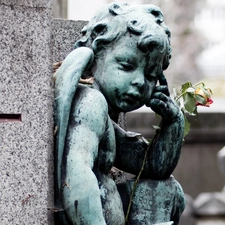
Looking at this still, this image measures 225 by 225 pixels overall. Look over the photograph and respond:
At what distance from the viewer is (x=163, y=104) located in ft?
12.7

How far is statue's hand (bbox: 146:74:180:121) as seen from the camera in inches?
152

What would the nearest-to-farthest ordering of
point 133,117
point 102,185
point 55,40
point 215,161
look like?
point 102,185, point 55,40, point 133,117, point 215,161

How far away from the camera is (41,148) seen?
11.7 feet

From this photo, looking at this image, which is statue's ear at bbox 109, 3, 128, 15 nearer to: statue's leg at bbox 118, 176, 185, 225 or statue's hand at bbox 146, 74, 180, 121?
statue's hand at bbox 146, 74, 180, 121

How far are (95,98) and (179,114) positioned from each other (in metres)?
0.46

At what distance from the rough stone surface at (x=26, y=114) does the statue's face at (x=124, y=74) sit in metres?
0.28

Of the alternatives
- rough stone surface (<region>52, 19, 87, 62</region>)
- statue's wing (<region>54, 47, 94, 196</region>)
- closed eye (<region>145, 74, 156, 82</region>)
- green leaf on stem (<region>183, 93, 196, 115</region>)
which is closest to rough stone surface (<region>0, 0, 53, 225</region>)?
statue's wing (<region>54, 47, 94, 196</region>)

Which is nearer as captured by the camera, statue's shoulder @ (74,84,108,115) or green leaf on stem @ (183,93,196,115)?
statue's shoulder @ (74,84,108,115)

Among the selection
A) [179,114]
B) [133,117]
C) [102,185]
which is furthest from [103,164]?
[133,117]

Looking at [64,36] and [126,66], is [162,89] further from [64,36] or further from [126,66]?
[64,36]

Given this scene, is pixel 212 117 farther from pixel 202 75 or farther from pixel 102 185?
pixel 202 75

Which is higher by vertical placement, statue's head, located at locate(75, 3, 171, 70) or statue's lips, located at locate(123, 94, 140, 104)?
statue's head, located at locate(75, 3, 171, 70)

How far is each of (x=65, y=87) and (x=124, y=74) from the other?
25cm

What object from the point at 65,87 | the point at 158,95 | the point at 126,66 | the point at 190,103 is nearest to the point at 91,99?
the point at 65,87
